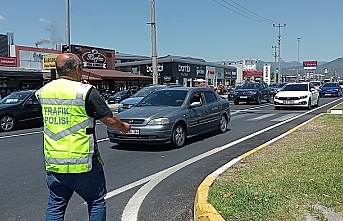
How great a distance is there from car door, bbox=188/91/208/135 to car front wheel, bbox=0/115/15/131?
7758 mm

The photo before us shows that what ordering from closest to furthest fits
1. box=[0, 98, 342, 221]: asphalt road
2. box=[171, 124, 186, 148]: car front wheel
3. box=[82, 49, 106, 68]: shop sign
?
1. box=[0, 98, 342, 221]: asphalt road
2. box=[171, 124, 186, 148]: car front wheel
3. box=[82, 49, 106, 68]: shop sign

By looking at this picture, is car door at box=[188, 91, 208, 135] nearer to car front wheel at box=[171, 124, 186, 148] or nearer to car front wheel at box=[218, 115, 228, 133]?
car front wheel at box=[171, 124, 186, 148]

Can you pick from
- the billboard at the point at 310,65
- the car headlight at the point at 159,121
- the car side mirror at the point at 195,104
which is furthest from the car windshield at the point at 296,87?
the billboard at the point at 310,65

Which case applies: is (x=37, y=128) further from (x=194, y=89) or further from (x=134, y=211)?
(x=134, y=211)

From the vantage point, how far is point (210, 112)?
38.8 feet

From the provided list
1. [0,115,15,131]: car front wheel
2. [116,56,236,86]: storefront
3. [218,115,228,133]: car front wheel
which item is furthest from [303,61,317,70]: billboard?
[0,115,15,131]: car front wheel

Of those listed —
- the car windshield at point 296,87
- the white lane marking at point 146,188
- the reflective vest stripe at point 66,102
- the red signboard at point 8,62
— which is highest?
the red signboard at point 8,62

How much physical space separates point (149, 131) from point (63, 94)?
20.3 ft

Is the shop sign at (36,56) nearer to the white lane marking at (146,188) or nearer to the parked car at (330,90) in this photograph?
the parked car at (330,90)

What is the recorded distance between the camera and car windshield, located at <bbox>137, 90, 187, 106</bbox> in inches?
428

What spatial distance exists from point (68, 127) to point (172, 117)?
259 inches

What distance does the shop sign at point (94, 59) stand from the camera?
136ft

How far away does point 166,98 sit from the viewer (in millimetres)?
11117

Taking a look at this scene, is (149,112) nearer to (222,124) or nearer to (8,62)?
(222,124)
